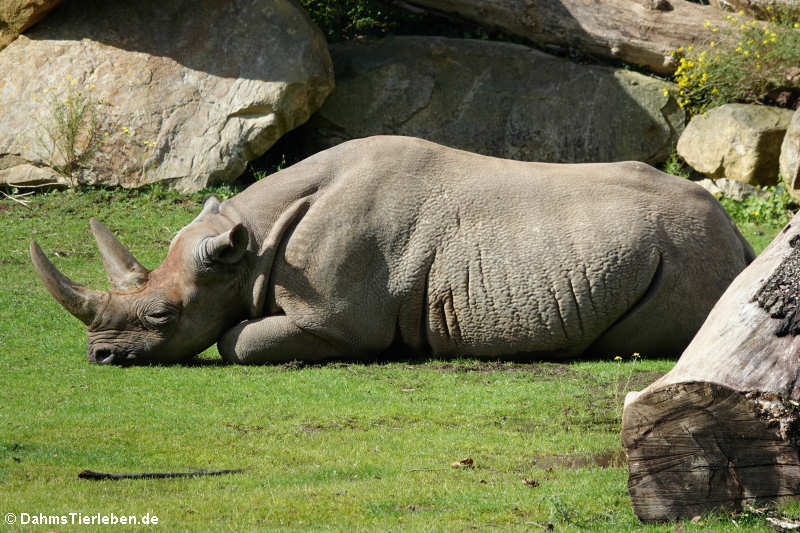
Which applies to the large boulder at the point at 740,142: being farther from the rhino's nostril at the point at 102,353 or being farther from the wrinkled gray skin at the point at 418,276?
the rhino's nostril at the point at 102,353

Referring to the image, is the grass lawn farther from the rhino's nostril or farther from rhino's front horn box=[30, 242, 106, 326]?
rhino's front horn box=[30, 242, 106, 326]

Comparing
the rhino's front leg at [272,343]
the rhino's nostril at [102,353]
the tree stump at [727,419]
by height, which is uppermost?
the tree stump at [727,419]

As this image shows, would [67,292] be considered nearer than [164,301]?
Yes

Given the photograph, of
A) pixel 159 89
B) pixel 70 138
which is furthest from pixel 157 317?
pixel 159 89

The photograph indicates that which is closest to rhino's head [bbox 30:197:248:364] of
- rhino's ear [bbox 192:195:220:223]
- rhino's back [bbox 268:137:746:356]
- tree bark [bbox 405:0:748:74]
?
rhino's ear [bbox 192:195:220:223]

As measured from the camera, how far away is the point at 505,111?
695 inches

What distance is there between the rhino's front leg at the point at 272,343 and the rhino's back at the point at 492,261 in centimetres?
15

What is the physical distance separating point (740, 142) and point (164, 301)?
31.6ft

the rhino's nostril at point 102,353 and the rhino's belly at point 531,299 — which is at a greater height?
the rhino's belly at point 531,299

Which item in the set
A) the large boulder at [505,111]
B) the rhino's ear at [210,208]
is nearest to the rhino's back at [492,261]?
the rhino's ear at [210,208]

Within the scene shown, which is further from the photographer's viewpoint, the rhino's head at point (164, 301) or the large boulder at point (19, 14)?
the large boulder at point (19, 14)

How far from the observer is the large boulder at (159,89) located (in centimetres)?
1598

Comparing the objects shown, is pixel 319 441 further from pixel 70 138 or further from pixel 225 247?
pixel 70 138

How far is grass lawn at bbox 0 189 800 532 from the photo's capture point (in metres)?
5.75
